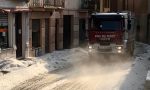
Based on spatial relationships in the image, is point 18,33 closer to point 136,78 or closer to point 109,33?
point 109,33

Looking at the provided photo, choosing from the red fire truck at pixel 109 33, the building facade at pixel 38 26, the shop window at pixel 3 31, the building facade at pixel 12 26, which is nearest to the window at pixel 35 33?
the building facade at pixel 38 26

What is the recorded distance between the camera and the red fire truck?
917 inches

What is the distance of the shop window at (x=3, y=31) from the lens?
24.1 metres

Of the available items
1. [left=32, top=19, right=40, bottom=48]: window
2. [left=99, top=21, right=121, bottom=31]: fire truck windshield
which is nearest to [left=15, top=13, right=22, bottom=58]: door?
[left=32, top=19, right=40, bottom=48]: window

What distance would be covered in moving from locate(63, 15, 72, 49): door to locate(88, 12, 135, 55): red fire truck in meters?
10.4

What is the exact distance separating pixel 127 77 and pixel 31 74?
511cm

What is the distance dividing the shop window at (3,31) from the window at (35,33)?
351 cm

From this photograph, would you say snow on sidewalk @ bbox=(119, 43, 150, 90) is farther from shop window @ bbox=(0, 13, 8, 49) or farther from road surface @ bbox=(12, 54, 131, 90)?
shop window @ bbox=(0, 13, 8, 49)

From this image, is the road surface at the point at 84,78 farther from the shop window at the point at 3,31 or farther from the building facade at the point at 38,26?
the shop window at the point at 3,31

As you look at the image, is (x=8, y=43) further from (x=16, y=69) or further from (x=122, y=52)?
(x=122, y=52)

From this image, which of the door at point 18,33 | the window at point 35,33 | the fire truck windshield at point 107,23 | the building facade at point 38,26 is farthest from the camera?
the window at point 35,33

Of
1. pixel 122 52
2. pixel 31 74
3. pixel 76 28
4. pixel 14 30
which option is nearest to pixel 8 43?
pixel 14 30

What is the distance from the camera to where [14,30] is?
2522 centimetres

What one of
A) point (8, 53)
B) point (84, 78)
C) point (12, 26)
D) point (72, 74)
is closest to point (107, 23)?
point (72, 74)
